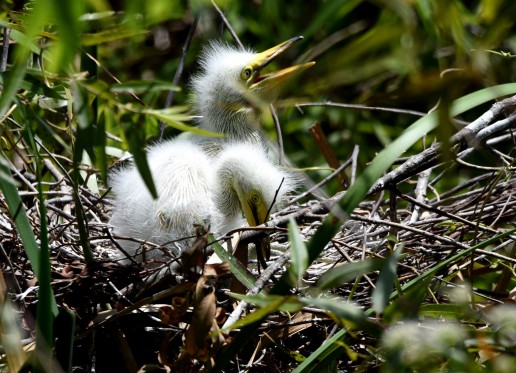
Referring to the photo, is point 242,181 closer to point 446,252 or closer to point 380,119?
point 446,252

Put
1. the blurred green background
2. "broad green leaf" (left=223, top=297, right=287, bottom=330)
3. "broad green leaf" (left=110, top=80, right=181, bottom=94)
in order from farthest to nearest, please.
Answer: "broad green leaf" (left=110, top=80, right=181, bottom=94) < "broad green leaf" (left=223, top=297, right=287, bottom=330) < the blurred green background

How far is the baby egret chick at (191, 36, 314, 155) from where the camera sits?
83.4 inches

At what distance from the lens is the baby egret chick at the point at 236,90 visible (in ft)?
6.95

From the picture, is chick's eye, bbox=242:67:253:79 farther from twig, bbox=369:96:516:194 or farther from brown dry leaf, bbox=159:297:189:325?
brown dry leaf, bbox=159:297:189:325

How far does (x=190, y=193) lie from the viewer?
1691 millimetres

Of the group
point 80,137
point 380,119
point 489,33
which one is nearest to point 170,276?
point 80,137

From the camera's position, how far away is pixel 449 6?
775 millimetres

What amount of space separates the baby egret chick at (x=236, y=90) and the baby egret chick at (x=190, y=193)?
23 cm

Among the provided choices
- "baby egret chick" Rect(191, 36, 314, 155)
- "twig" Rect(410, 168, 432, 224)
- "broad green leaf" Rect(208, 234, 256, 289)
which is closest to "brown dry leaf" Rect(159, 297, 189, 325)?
"broad green leaf" Rect(208, 234, 256, 289)

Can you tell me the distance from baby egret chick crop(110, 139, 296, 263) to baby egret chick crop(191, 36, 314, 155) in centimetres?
23

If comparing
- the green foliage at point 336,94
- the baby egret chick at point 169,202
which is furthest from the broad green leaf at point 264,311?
the baby egret chick at point 169,202

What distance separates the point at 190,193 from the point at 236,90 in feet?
1.83

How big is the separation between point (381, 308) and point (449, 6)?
0.35 meters

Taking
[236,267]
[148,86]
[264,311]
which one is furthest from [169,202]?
[264,311]
